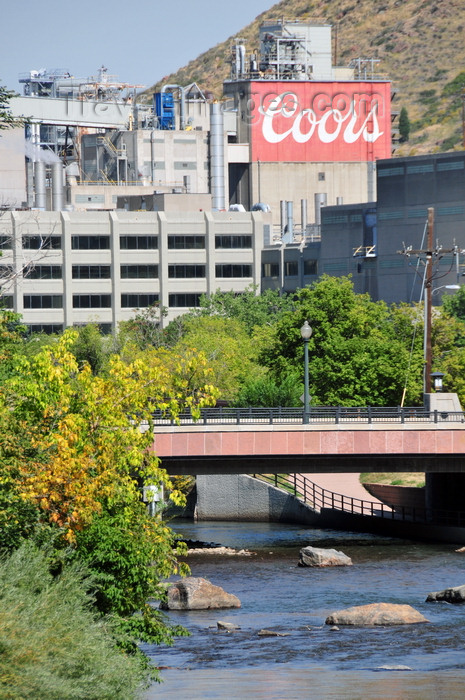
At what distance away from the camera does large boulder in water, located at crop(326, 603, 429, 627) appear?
41.8m

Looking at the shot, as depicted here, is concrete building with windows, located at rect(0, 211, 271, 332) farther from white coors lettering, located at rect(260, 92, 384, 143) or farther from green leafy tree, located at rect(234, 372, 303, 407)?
green leafy tree, located at rect(234, 372, 303, 407)

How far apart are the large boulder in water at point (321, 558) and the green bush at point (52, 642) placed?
92.0 ft

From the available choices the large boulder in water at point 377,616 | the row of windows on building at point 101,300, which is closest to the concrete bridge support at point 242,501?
the large boulder in water at point 377,616

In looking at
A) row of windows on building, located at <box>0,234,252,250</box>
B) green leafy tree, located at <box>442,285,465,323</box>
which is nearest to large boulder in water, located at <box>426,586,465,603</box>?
green leafy tree, located at <box>442,285,465,323</box>

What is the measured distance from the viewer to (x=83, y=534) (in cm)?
2838

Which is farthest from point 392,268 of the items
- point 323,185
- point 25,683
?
point 25,683

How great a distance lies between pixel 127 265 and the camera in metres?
144

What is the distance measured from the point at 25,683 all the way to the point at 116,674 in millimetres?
2948

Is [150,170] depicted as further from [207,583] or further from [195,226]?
[207,583]

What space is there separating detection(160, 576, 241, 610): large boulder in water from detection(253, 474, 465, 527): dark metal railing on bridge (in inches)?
774

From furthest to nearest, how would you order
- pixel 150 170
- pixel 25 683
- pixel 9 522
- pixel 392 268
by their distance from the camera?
pixel 150 170 → pixel 392 268 → pixel 9 522 → pixel 25 683

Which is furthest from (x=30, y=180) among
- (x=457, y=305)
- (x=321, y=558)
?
(x=321, y=558)

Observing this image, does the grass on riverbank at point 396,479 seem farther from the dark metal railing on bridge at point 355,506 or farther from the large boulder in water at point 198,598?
the large boulder in water at point 198,598

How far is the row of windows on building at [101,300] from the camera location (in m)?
143
